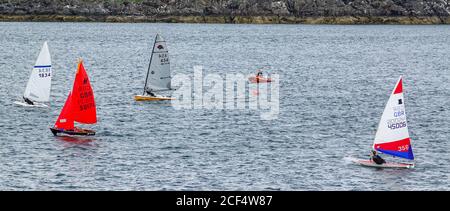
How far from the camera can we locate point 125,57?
618 feet

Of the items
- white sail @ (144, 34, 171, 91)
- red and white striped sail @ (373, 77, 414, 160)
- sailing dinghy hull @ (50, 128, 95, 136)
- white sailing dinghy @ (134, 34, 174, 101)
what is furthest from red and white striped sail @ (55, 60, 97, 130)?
red and white striped sail @ (373, 77, 414, 160)

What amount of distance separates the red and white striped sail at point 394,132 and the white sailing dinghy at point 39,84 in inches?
1636

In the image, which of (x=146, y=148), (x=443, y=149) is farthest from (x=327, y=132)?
(x=146, y=148)

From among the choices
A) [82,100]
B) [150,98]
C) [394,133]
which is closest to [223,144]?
[82,100]

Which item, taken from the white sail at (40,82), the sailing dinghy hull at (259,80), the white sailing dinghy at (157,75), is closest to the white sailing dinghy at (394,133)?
the white sail at (40,82)

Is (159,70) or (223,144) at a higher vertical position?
(159,70)

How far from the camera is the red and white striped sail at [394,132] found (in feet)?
203

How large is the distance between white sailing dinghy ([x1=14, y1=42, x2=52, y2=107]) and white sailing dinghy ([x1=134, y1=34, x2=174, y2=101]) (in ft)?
38.8

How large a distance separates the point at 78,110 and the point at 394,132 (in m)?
26.6

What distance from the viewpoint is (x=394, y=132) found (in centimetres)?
6272

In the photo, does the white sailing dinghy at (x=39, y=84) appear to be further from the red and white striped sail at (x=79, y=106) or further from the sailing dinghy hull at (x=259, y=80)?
the sailing dinghy hull at (x=259, y=80)

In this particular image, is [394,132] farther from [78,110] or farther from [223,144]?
[78,110]

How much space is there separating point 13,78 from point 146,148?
61.4 metres
